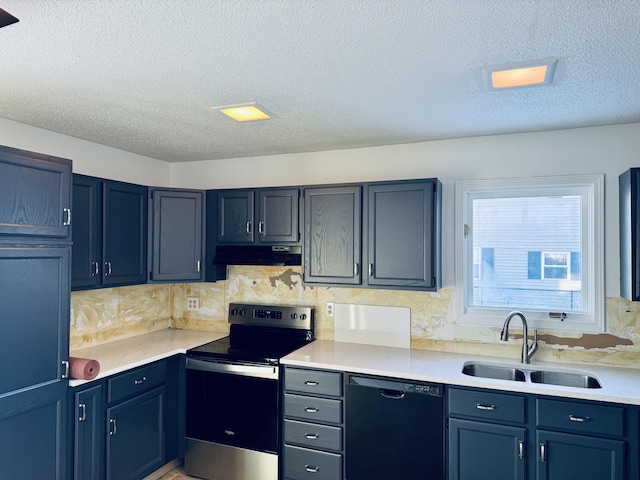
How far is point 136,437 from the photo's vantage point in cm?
287

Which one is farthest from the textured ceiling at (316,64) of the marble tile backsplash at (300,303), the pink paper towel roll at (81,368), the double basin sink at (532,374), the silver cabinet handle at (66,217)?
the double basin sink at (532,374)

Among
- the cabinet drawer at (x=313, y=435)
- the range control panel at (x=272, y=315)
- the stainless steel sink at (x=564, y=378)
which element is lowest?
the cabinet drawer at (x=313, y=435)

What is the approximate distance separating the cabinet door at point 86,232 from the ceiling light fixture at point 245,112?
42.7 inches

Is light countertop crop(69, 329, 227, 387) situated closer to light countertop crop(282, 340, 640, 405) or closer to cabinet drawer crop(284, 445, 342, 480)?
light countertop crop(282, 340, 640, 405)

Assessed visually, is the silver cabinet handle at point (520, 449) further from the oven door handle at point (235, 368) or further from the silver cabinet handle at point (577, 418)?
the oven door handle at point (235, 368)

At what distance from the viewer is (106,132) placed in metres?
2.95

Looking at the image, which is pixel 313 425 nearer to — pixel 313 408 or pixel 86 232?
pixel 313 408

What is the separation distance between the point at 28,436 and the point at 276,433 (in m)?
1.38

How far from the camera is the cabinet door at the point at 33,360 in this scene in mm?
2104

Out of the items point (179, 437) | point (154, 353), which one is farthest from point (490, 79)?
point (179, 437)

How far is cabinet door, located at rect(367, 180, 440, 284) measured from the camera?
2854 millimetres

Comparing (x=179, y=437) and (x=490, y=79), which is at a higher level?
(x=490, y=79)

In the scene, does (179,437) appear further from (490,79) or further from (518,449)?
(490,79)

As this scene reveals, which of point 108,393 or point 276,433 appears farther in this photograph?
point 276,433
